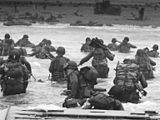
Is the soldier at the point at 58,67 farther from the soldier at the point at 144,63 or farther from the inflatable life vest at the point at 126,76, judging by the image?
the inflatable life vest at the point at 126,76

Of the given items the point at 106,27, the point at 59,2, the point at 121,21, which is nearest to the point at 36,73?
the point at 106,27

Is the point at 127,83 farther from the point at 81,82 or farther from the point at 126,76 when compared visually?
the point at 81,82

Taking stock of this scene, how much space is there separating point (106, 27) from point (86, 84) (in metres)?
21.5

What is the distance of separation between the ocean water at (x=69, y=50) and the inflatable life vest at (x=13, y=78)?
19cm

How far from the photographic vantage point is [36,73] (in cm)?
1506

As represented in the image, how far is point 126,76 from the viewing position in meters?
10.8

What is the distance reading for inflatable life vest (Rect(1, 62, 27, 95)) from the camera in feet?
37.4

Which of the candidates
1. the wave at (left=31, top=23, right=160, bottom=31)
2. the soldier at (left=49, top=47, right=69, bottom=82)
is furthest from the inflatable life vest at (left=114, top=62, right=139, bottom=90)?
the wave at (left=31, top=23, right=160, bottom=31)

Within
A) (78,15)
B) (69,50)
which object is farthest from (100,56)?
(78,15)

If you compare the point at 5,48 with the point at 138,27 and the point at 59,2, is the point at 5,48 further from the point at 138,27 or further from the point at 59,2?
the point at 59,2

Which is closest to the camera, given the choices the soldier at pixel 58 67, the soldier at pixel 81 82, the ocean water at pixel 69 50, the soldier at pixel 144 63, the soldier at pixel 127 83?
the soldier at pixel 81 82

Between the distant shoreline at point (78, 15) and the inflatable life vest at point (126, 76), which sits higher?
the distant shoreline at point (78, 15)

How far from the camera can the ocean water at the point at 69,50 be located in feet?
36.8

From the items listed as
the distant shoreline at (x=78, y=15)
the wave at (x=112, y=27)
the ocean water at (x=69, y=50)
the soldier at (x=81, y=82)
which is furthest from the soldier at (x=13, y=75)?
the distant shoreline at (x=78, y=15)
